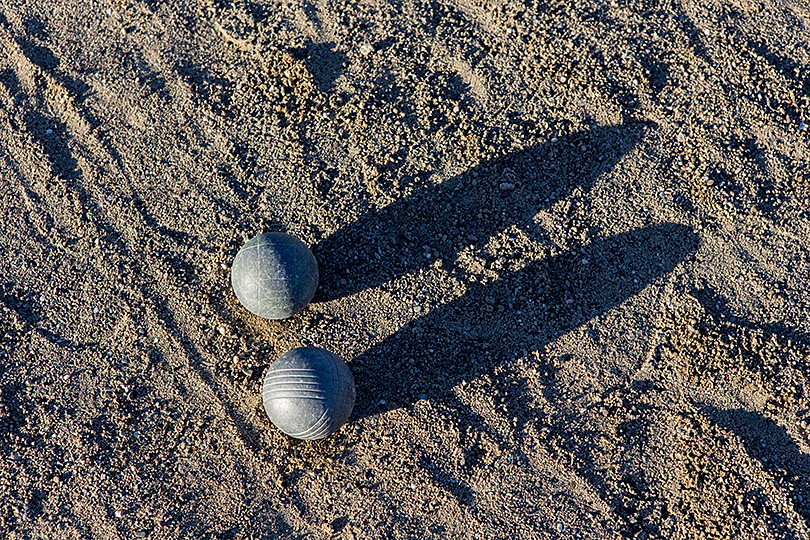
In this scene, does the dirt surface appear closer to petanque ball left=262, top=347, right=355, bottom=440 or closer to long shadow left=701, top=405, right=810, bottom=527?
long shadow left=701, top=405, right=810, bottom=527

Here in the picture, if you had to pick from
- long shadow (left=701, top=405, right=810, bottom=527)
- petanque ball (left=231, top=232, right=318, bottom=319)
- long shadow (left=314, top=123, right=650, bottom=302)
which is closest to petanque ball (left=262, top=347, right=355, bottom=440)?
petanque ball (left=231, top=232, right=318, bottom=319)

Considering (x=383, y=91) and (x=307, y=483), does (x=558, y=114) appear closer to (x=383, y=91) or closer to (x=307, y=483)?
(x=383, y=91)

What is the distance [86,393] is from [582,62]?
6.06 m

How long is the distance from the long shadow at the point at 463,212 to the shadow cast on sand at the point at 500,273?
10mm

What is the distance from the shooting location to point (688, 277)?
224 inches

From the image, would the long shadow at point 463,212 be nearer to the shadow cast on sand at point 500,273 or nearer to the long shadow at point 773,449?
the shadow cast on sand at point 500,273

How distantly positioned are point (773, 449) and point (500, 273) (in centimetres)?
301

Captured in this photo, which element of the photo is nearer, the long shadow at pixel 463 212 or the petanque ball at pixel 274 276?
the petanque ball at pixel 274 276

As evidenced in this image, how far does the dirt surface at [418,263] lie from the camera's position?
5324mm

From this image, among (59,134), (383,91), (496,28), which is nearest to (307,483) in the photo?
(383,91)

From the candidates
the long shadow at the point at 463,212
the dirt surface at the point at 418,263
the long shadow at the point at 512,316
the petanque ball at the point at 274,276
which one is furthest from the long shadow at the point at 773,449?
the petanque ball at the point at 274,276

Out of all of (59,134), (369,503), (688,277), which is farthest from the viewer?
(59,134)

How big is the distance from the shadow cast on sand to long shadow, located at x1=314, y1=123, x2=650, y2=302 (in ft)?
0.03

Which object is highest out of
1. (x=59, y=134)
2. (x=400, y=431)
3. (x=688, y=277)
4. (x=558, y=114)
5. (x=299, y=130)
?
(x=558, y=114)
